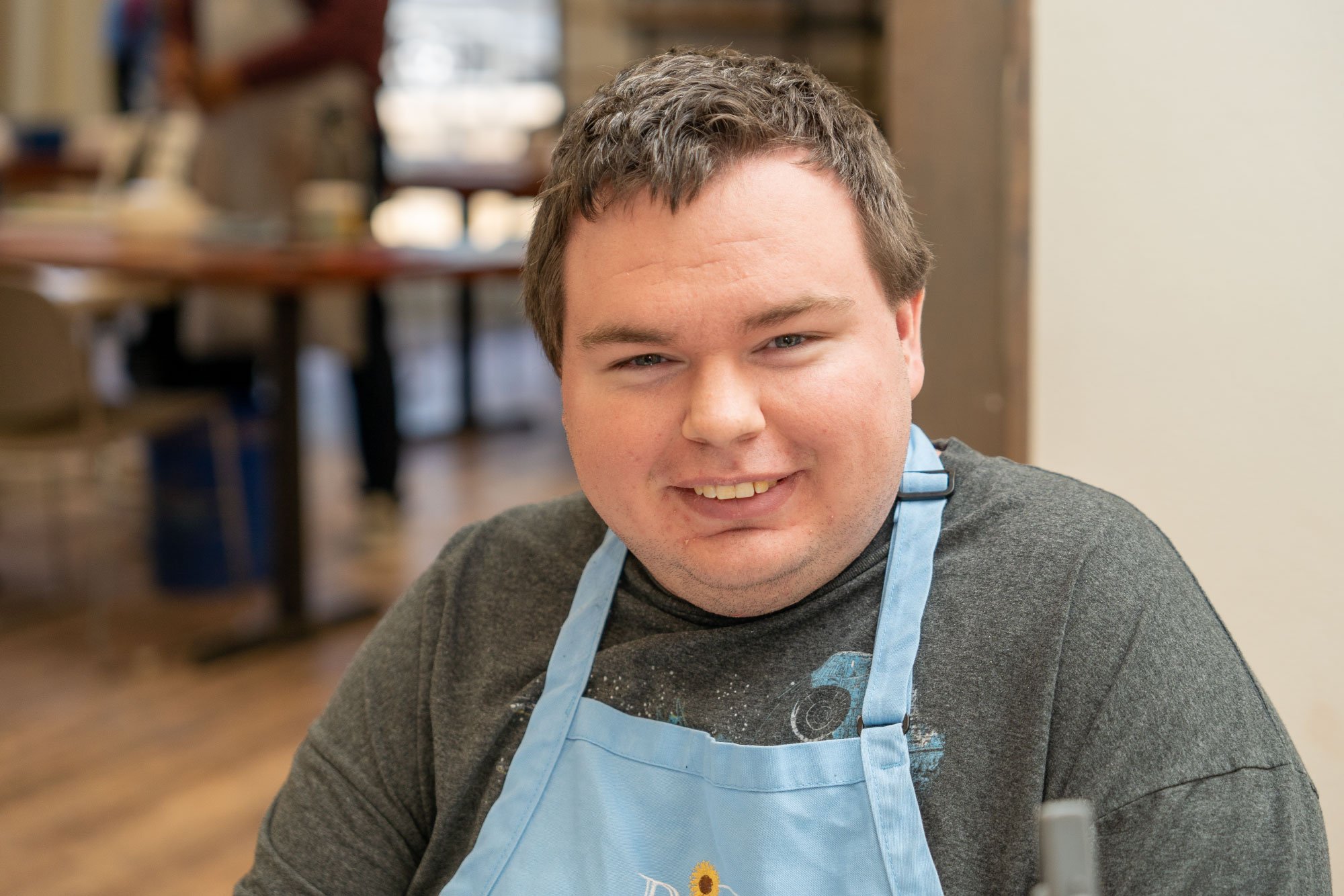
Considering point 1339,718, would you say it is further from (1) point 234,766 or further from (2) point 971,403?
(1) point 234,766

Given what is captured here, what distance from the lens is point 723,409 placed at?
2.98 ft

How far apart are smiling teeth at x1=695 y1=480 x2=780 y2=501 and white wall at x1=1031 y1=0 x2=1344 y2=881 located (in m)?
0.63

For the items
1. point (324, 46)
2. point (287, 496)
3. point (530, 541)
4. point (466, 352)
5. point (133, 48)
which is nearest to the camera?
point (530, 541)

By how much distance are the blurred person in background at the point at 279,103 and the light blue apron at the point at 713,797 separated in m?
2.82

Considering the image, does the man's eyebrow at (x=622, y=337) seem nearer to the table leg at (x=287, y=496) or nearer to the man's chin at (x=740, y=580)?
the man's chin at (x=740, y=580)

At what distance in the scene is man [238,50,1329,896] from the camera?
0.87 meters

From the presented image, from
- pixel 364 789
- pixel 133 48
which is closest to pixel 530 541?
pixel 364 789

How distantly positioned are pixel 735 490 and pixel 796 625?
0.43 feet

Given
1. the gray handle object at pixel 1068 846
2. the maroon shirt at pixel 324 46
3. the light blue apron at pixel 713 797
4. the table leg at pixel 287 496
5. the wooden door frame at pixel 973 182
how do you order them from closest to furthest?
the gray handle object at pixel 1068 846 → the light blue apron at pixel 713 797 → the wooden door frame at pixel 973 182 → the table leg at pixel 287 496 → the maroon shirt at pixel 324 46

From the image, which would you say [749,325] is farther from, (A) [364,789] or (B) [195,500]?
(B) [195,500]

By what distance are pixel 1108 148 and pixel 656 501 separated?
0.74m

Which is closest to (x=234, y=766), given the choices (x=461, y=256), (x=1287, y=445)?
(x=461, y=256)

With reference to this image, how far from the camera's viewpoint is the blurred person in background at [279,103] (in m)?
3.50

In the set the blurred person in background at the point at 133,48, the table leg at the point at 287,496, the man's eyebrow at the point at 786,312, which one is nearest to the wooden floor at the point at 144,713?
the table leg at the point at 287,496
